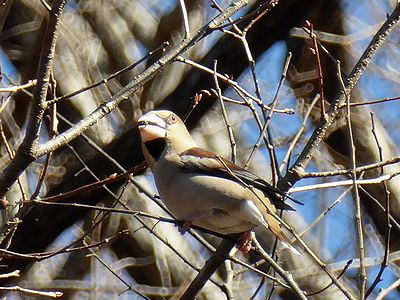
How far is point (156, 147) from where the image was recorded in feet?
13.8

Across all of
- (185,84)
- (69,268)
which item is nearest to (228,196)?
(185,84)

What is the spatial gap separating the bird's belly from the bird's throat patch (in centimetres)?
25

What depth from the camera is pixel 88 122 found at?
3.15 m

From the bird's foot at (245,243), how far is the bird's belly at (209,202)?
4 cm

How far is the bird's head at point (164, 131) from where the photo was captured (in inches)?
165

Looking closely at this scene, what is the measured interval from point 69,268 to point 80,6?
2187 mm

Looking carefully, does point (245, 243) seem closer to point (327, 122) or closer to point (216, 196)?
point (216, 196)

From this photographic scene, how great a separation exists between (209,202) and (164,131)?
0.49 metres

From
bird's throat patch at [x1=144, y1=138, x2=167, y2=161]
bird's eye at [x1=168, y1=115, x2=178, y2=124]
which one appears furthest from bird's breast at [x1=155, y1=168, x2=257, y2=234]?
bird's eye at [x1=168, y1=115, x2=178, y2=124]

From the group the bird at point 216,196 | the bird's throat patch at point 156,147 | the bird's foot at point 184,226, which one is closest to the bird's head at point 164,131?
the bird's throat patch at point 156,147

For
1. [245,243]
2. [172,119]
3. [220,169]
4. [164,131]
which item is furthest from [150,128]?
[245,243]

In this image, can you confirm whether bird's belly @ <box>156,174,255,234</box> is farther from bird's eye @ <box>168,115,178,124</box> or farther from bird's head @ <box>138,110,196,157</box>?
bird's eye @ <box>168,115,178,124</box>

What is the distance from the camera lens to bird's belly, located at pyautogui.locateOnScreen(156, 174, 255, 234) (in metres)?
3.89

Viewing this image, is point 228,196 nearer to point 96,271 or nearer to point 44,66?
point 44,66
